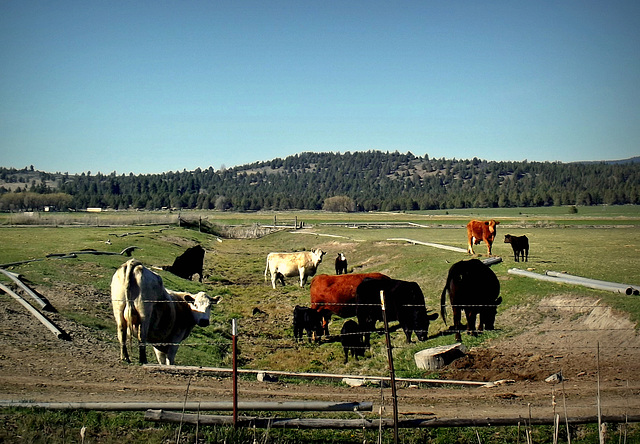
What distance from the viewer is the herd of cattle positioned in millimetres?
12055

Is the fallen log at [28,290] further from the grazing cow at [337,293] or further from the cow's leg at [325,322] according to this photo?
the grazing cow at [337,293]

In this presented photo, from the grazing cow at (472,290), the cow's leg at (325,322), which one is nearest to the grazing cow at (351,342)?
the cow's leg at (325,322)

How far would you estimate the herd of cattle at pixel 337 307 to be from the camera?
475 inches

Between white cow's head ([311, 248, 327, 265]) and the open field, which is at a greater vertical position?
white cow's head ([311, 248, 327, 265])

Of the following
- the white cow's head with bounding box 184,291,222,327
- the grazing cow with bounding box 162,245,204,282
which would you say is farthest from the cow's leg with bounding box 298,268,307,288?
the white cow's head with bounding box 184,291,222,327

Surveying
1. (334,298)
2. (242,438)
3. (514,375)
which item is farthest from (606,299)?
(242,438)

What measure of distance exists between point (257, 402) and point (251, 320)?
Result: 11.8 meters

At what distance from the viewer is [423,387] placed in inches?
453

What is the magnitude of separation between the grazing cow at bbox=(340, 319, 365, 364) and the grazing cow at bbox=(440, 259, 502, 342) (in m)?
2.51

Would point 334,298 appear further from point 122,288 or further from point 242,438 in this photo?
point 242,438

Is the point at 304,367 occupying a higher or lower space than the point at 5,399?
lower

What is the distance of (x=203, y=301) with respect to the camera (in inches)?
505

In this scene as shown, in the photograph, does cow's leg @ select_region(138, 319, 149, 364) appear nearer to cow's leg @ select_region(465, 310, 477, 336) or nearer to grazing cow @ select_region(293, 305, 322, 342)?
grazing cow @ select_region(293, 305, 322, 342)

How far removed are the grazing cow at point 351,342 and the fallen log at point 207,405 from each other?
19.0 ft
